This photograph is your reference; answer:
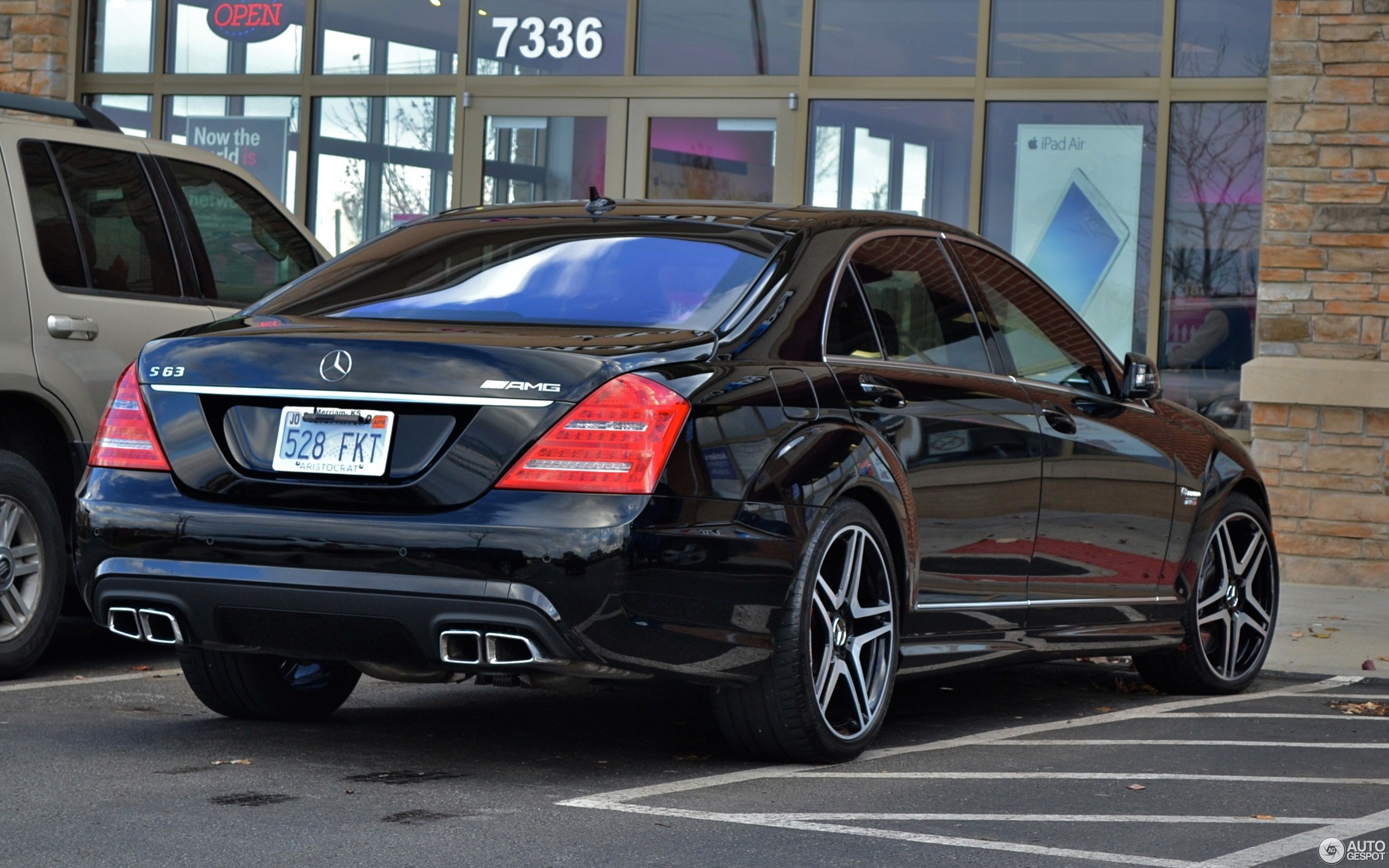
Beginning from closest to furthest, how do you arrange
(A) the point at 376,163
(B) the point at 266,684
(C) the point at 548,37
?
(B) the point at 266,684
(C) the point at 548,37
(A) the point at 376,163

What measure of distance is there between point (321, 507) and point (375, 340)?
0.43 m

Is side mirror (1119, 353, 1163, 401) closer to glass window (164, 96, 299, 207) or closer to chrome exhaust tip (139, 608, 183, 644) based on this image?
chrome exhaust tip (139, 608, 183, 644)

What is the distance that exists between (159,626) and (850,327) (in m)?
1.97

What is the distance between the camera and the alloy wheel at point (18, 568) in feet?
22.0

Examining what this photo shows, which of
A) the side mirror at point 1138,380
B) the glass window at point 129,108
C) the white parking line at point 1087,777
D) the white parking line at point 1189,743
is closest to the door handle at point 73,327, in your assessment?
the white parking line at point 1087,777

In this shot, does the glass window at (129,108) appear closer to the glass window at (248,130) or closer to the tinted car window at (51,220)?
the glass window at (248,130)

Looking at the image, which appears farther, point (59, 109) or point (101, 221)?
point (59, 109)

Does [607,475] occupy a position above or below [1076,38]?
below

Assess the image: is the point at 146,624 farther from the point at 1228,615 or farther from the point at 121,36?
the point at 121,36

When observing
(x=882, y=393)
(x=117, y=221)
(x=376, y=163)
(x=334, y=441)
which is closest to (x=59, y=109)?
(x=117, y=221)

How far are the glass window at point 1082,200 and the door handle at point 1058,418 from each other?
6031 mm

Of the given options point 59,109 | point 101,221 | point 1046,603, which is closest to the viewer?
point 1046,603

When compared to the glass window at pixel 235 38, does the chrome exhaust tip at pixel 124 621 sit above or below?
below

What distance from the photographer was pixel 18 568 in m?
6.77
